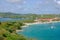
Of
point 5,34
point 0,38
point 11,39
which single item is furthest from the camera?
point 5,34

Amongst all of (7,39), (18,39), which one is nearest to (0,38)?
(7,39)

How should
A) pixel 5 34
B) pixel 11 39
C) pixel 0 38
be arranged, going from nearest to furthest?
pixel 0 38 → pixel 11 39 → pixel 5 34

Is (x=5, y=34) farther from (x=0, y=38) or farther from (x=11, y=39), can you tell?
(x=0, y=38)

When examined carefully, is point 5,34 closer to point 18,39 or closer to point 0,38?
point 18,39

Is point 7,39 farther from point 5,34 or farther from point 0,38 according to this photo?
point 5,34

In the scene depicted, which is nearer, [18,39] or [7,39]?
[7,39]

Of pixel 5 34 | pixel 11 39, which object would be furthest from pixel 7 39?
pixel 5 34

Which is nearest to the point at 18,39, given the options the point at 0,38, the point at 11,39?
the point at 11,39
